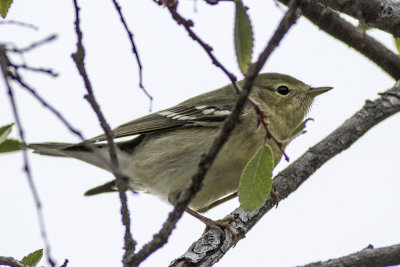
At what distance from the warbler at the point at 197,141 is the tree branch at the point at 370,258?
2.05 meters


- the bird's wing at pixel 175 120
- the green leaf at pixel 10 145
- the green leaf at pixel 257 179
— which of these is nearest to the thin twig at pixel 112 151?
the green leaf at pixel 257 179

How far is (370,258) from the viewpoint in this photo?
2.85 m

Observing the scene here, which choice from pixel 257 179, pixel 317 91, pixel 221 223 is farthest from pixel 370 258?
pixel 317 91

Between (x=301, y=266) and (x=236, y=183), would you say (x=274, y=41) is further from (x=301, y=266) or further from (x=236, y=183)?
(x=236, y=183)

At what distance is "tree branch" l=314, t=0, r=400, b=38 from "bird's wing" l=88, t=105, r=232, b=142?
1829 mm

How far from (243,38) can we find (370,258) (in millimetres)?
1366

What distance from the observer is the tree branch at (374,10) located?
396 centimetres

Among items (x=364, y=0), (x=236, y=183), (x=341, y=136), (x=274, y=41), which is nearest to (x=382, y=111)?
(x=341, y=136)

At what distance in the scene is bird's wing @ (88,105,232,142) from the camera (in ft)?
18.2

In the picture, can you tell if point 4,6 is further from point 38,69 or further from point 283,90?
point 283,90

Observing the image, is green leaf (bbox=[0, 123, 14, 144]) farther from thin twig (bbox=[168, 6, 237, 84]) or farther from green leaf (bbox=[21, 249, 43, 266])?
thin twig (bbox=[168, 6, 237, 84])

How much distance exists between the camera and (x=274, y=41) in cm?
212

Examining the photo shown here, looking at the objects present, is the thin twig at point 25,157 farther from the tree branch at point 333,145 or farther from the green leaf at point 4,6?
the tree branch at point 333,145

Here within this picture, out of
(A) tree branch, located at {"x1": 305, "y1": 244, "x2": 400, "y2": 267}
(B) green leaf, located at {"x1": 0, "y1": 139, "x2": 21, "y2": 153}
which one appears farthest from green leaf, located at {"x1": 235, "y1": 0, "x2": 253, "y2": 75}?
(B) green leaf, located at {"x1": 0, "y1": 139, "x2": 21, "y2": 153}
